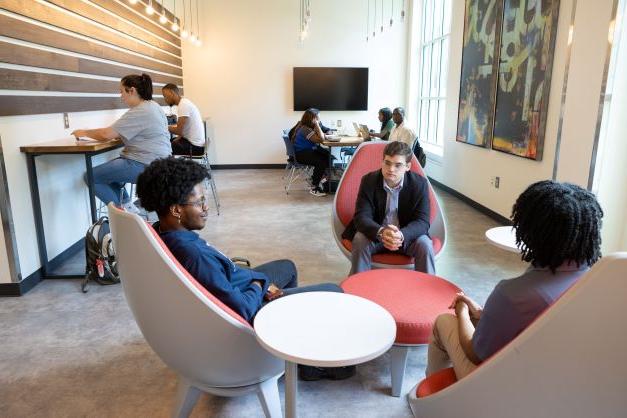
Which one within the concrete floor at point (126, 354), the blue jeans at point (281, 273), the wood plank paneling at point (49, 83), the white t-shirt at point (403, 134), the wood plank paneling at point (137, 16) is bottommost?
the concrete floor at point (126, 354)

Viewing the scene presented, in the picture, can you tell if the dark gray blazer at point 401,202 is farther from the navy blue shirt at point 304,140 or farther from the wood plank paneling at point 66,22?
the navy blue shirt at point 304,140

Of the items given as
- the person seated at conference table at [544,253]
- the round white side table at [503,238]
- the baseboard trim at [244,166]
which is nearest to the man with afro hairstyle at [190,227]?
the person seated at conference table at [544,253]

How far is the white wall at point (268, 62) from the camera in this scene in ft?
26.3

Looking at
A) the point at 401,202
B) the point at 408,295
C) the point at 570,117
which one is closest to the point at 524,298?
the point at 408,295

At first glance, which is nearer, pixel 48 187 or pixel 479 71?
pixel 48 187

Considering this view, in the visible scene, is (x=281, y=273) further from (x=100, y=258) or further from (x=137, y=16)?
(x=137, y=16)

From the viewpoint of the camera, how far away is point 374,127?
28.2 ft

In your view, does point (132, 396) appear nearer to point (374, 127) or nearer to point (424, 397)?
point (424, 397)

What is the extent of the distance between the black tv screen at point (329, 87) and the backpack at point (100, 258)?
5.57m

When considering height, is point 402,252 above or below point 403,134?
below

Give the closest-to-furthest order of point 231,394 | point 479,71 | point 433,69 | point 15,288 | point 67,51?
point 231,394
point 15,288
point 67,51
point 479,71
point 433,69

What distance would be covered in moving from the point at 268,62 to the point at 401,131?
3.43m

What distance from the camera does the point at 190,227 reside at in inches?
66.4

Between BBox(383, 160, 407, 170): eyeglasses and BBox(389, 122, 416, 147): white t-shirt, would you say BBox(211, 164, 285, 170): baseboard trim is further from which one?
BBox(383, 160, 407, 170): eyeglasses
